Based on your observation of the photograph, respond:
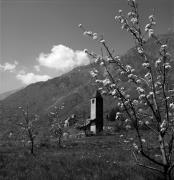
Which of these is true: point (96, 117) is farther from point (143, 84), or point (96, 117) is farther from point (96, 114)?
point (143, 84)

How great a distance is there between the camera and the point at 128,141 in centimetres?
598

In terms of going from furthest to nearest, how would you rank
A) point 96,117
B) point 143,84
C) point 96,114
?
point 96,114
point 96,117
point 143,84

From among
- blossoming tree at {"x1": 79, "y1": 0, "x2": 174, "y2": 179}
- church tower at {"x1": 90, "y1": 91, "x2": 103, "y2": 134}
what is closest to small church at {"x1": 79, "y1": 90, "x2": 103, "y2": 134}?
church tower at {"x1": 90, "y1": 91, "x2": 103, "y2": 134}

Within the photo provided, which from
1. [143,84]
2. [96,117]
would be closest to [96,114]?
[96,117]

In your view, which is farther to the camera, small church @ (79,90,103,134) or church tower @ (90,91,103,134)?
small church @ (79,90,103,134)

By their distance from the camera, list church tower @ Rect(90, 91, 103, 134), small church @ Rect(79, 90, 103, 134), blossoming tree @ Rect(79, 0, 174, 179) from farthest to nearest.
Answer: small church @ Rect(79, 90, 103, 134) → church tower @ Rect(90, 91, 103, 134) → blossoming tree @ Rect(79, 0, 174, 179)

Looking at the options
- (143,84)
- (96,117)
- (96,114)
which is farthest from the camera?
(96,114)

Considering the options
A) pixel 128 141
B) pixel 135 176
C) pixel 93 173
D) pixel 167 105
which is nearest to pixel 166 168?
pixel 128 141

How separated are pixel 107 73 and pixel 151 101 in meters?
1.23

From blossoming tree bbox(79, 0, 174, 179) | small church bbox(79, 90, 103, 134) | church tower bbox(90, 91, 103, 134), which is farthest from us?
small church bbox(79, 90, 103, 134)

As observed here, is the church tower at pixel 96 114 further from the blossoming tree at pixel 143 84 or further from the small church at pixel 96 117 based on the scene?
the blossoming tree at pixel 143 84

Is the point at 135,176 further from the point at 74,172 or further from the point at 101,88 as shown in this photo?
the point at 101,88

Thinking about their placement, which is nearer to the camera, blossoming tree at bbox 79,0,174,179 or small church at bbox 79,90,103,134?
blossoming tree at bbox 79,0,174,179

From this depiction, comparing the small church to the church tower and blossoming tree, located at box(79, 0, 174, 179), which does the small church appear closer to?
the church tower
